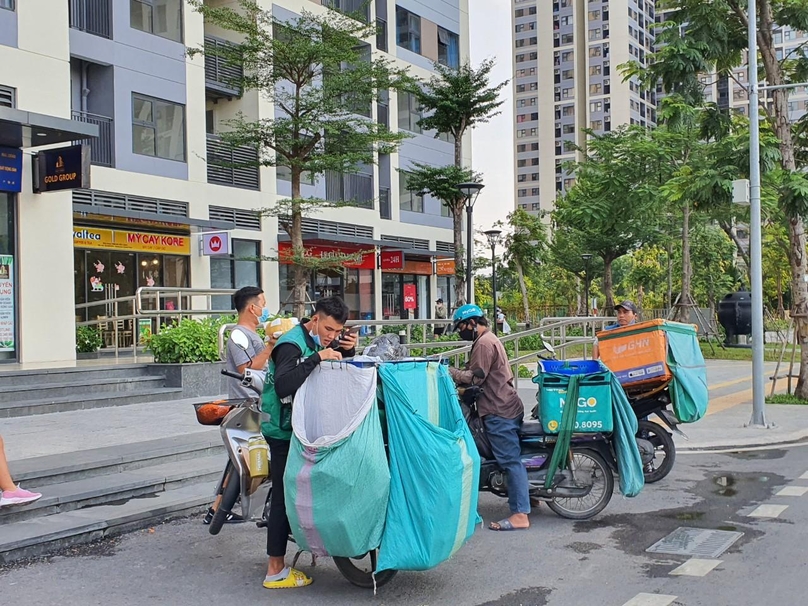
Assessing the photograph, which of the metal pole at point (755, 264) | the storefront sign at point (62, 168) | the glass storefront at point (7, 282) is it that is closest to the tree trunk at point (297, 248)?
the storefront sign at point (62, 168)

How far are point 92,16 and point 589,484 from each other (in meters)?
19.0

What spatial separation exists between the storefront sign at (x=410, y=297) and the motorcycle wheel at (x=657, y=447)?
2618 cm

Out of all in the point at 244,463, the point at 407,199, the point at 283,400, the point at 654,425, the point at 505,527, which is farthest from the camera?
the point at 407,199

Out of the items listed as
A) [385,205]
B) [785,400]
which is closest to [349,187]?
[385,205]

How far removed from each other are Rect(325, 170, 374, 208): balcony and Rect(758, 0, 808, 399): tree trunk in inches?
622

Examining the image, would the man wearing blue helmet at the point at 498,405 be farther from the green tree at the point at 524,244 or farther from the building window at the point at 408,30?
the green tree at the point at 524,244

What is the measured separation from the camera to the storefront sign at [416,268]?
1361 inches

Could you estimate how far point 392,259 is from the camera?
107 ft

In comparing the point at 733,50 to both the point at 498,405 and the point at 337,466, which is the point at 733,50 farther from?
the point at 337,466

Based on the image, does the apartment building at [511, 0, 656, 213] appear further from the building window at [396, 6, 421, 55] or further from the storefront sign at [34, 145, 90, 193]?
the storefront sign at [34, 145, 90, 193]

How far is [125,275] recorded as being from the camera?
74.4 ft

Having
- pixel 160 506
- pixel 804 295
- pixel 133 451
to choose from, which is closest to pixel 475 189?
pixel 804 295

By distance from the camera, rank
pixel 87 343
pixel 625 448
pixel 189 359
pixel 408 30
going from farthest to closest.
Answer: pixel 408 30 < pixel 87 343 < pixel 189 359 < pixel 625 448

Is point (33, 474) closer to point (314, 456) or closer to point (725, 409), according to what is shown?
point (314, 456)
